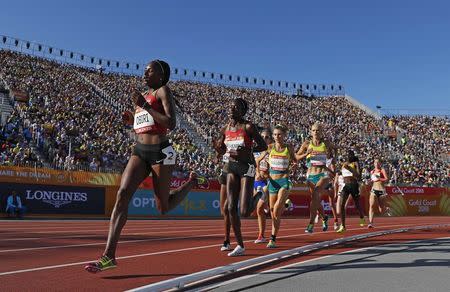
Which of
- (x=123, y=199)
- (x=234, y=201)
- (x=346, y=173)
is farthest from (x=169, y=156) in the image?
(x=346, y=173)

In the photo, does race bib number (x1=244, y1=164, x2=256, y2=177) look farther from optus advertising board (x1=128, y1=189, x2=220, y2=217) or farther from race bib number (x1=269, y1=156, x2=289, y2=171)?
optus advertising board (x1=128, y1=189, x2=220, y2=217)

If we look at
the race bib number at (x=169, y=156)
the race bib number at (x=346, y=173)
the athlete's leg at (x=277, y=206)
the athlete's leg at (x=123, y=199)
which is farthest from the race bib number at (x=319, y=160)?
the athlete's leg at (x=123, y=199)

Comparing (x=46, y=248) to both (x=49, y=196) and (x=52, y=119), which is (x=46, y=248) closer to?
(x=49, y=196)

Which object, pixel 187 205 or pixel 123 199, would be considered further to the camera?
pixel 187 205

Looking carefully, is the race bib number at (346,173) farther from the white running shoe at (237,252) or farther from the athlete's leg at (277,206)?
the white running shoe at (237,252)

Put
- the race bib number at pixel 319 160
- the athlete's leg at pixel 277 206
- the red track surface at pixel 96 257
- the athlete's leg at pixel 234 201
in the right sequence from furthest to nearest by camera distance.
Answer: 1. the race bib number at pixel 319 160
2. the athlete's leg at pixel 277 206
3. the athlete's leg at pixel 234 201
4. the red track surface at pixel 96 257

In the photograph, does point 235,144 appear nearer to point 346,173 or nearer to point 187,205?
point 346,173

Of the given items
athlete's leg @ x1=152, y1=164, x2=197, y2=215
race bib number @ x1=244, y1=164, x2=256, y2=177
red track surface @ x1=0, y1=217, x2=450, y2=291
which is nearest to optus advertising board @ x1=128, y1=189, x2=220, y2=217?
red track surface @ x1=0, y1=217, x2=450, y2=291

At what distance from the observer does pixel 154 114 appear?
5.09 metres

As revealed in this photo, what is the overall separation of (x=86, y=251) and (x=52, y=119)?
22.0 meters

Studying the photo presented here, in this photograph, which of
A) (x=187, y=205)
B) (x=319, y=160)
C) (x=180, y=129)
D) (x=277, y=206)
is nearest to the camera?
(x=277, y=206)

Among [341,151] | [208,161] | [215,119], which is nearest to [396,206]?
[341,151]

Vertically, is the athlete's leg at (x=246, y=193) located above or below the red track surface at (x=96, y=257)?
above

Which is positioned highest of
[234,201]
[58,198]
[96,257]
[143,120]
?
[143,120]
